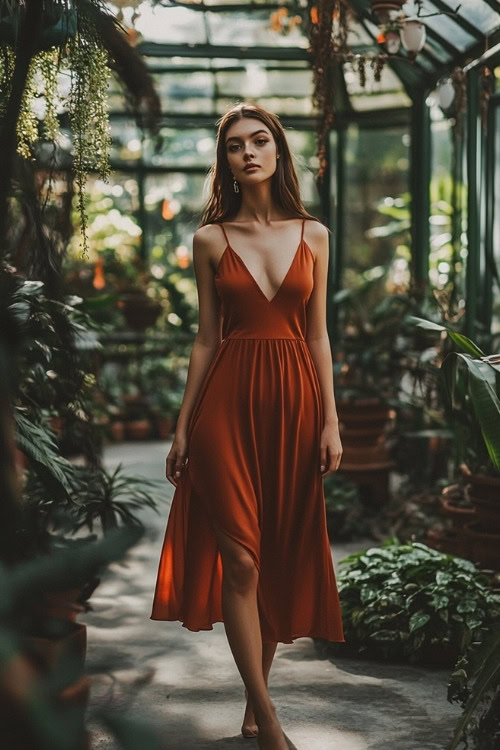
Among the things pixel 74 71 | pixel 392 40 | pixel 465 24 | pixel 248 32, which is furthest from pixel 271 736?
pixel 248 32

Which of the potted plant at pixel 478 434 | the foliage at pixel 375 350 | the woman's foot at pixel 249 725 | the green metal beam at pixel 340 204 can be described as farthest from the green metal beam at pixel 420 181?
the woman's foot at pixel 249 725

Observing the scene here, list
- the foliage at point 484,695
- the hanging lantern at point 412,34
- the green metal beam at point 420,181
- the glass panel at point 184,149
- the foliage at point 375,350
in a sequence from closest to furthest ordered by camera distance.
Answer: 1. the foliage at point 484,695
2. the hanging lantern at point 412,34
3. the foliage at point 375,350
4. the green metal beam at point 420,181
5. the glass panel at point 184,149

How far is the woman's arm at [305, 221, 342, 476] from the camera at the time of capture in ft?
9.26

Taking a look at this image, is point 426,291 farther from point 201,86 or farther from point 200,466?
point 201,86

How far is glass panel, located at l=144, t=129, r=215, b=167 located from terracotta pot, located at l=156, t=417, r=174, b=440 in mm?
2729

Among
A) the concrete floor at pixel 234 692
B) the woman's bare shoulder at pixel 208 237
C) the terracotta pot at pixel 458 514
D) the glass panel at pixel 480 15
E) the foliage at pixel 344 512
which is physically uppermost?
the glass panel at pixel 480 15

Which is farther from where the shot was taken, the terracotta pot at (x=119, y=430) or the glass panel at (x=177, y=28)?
the terracotta pot at (x=119, y=430)

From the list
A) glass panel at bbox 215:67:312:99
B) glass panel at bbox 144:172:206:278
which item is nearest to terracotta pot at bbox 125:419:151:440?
glass panel at bbox 144:172:206:278

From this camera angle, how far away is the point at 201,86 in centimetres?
1024

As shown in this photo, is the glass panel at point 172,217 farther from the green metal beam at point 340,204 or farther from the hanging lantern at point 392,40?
the hanging lantern at point 392,40

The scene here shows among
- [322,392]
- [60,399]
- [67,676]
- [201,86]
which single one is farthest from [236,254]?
[201,86]

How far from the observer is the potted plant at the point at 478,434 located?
2646 mm

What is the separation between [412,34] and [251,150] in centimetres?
238

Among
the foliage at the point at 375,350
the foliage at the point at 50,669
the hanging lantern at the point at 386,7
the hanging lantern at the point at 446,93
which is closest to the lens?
the foliage at the point at 50,669
